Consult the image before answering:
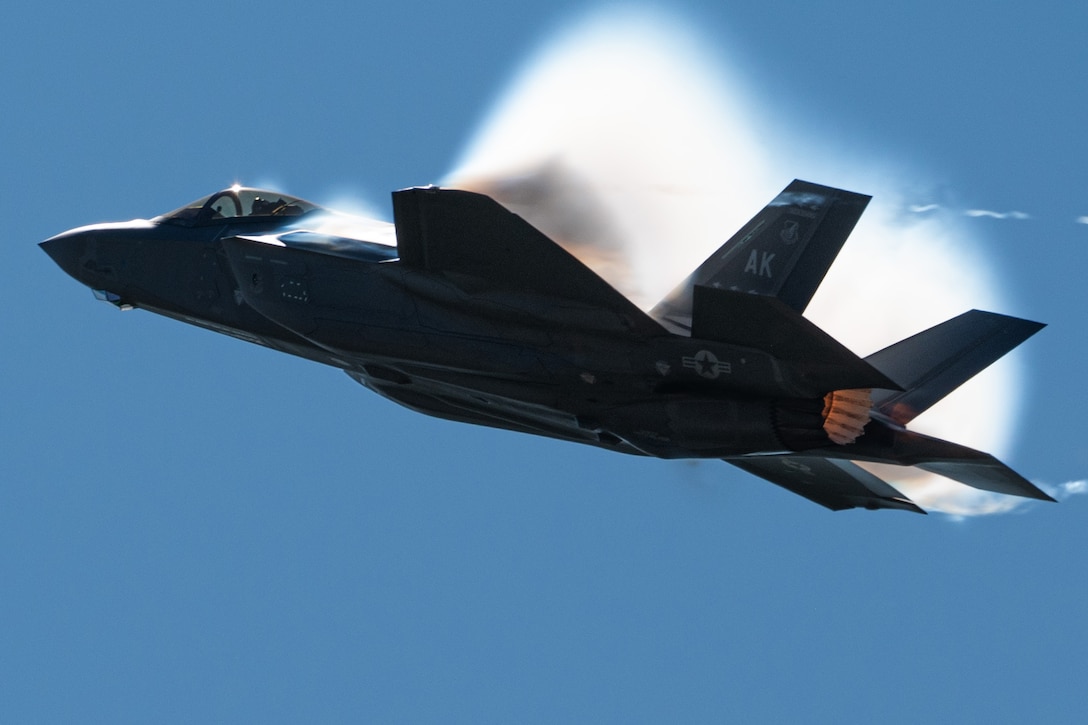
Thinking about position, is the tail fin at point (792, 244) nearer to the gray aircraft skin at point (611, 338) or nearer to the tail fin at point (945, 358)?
the gray aircraft skin at point (611, 338)

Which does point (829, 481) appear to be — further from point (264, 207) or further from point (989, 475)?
point (264, 207)

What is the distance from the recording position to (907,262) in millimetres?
22672

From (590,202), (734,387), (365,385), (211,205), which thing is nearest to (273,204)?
(211,205)

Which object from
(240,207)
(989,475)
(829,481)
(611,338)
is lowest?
(829,481)

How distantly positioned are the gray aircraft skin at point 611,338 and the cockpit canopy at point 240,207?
0.40 meters

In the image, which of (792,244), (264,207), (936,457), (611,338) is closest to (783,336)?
(792,244)

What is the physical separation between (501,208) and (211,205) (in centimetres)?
484

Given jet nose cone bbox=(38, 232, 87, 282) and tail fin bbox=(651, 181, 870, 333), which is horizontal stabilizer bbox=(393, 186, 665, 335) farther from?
jet nose cone bbox=(38, 232, 87, 282)

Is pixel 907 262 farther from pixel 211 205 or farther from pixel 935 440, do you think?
pixel 211 205

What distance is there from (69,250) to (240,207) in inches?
97.4

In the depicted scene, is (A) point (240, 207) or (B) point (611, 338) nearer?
(B) point (611, 338)

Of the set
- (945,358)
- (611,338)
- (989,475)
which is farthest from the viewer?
(945,358)

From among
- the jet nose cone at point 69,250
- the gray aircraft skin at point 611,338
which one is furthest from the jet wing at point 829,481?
the jet nose cone at point 69,250

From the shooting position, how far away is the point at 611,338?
63.3 ft
